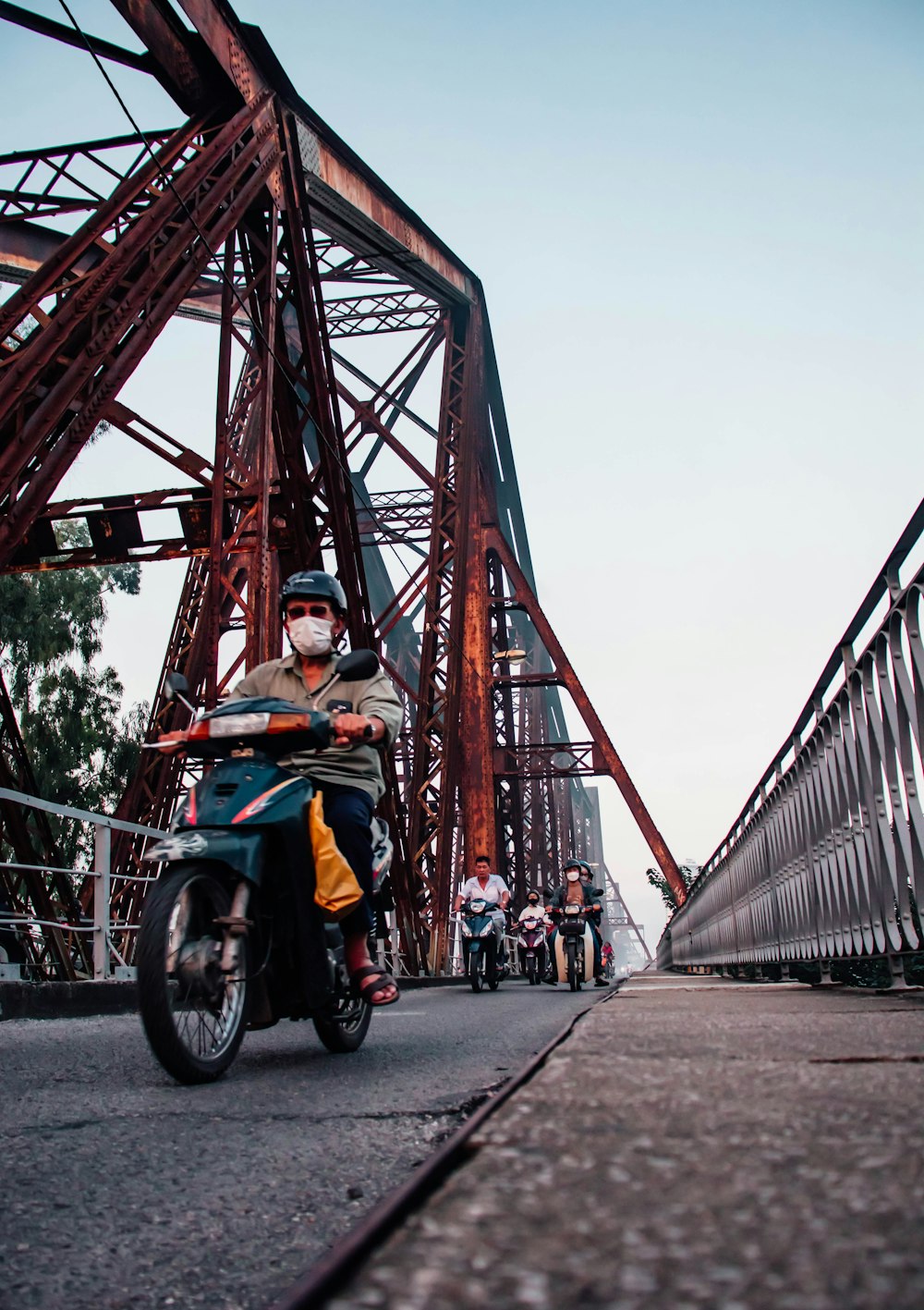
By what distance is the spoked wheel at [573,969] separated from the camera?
1130cm

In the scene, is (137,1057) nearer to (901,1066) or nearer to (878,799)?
(901,1066)

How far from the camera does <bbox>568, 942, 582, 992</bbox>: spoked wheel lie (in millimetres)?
11297

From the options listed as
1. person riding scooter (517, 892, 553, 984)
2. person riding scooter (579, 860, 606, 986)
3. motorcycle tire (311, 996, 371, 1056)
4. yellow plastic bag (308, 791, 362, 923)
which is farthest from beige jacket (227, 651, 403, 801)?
person riding scooter (517, 892, 553, 984)

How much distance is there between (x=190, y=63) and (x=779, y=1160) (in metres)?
9.39

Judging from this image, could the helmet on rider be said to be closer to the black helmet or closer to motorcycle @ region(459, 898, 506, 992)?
motorcycle @ region(459, 898, 506, 992)

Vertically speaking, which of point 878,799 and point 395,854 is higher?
point 395,854

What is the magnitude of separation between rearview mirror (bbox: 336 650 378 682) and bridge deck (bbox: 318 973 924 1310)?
203 centimetres

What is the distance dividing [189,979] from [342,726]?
87 cm

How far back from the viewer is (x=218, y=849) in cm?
328

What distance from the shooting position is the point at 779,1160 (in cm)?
113

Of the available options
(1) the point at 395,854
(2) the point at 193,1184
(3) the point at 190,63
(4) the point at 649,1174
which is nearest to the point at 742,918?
(1) the point at 395,854

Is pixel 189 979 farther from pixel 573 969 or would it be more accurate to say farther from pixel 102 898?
pixel 573 969

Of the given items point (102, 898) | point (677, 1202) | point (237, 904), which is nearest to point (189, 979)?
point (237, 904)

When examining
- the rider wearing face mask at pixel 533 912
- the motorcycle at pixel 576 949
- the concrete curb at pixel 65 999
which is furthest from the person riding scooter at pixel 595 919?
the concrete curb at pixel 65 999
